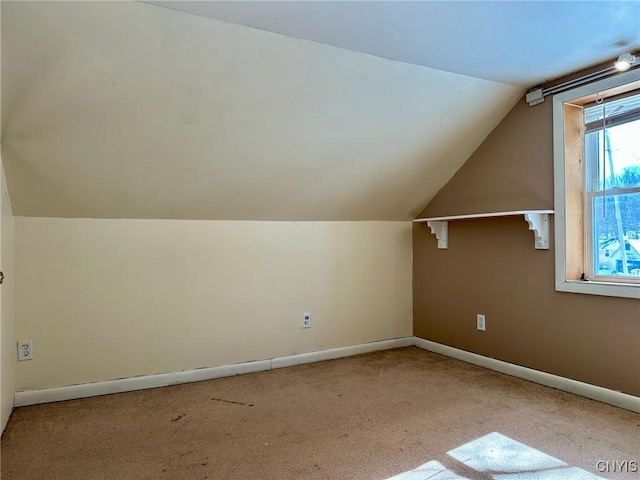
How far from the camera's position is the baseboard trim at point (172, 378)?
2549 millimetres

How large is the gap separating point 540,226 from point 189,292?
2.30 meters

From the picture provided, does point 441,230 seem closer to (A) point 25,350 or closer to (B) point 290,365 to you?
(B) point 290,365

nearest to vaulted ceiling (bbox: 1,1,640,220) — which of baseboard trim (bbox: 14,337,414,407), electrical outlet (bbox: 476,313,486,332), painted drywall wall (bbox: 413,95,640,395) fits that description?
painted drywall wall (bbox: 413,95,640,395)

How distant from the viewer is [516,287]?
2971 mm

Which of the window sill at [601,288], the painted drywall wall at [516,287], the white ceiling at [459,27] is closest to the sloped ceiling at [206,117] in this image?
the white ceiling at [459,27]

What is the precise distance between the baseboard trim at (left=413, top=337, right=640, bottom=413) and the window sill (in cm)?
54

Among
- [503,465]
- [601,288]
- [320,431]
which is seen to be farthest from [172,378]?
[601,288]

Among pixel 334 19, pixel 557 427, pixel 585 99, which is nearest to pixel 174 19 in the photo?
pixel 334 19

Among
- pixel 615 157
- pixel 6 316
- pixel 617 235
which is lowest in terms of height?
pixel 6 316

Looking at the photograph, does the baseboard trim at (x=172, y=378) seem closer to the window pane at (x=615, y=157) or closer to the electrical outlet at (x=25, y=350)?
the electrical outlet at (x=25, y=350)

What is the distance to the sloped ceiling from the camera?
1.81m

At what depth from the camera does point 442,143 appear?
3.05 metres

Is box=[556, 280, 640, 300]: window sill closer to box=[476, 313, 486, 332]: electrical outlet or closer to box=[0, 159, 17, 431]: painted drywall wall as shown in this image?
box=[476, 313, 486, 332]: electrical outlet

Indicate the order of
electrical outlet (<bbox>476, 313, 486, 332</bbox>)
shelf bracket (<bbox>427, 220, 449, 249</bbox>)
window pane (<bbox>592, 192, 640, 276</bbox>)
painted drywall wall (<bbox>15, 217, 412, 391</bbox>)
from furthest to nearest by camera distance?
1. shelf bracket (<bbox>427, 220, 449, 249</bbox>)
2. electrical outlet (<bbox>476, 313, 486, 332</bbox>)
3. painted drywall wall (<bbox>15, 217, 412, 391</bbox>)
4. window pane (<bbox>592, 192, 640, 276</bbox>)
